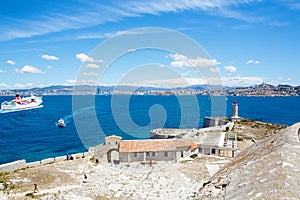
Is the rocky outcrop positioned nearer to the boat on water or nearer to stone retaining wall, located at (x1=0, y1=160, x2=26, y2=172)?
stone retaining wall, located at (x1=0, y1=160, x2=26, y2=172)

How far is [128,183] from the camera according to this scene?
24.4 m

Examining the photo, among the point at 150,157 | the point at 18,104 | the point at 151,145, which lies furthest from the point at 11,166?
the point at 18,104

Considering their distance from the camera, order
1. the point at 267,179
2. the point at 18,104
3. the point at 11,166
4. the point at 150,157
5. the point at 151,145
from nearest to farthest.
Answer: the point at 267,179, the point at 11,166, the point at 150,157, the point at 151,145, the point at 18,104

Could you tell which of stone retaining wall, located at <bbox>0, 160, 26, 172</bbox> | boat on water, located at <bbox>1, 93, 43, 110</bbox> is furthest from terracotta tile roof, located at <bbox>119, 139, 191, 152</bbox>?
boat on water, located at <bbox>1, 93, 43, 110</bbox>

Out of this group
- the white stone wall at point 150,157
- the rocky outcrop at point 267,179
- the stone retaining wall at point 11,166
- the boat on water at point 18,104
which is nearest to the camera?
the rocky outcrop at point 267,179

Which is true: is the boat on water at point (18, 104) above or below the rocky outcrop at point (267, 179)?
below

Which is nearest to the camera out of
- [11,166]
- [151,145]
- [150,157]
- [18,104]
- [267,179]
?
[267,179]

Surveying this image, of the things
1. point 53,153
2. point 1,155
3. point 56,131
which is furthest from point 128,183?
point 56,131

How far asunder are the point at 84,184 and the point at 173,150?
1148cm

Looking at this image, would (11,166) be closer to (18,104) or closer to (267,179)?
Answer: (267,179)

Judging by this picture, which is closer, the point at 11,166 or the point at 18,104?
the point at 11,166

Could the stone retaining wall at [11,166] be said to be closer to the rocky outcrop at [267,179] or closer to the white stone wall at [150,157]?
the white stone wall at [150,157]

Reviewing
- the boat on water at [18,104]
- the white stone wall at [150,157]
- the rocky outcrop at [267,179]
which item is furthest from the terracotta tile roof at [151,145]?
the boat on water at [18,104]

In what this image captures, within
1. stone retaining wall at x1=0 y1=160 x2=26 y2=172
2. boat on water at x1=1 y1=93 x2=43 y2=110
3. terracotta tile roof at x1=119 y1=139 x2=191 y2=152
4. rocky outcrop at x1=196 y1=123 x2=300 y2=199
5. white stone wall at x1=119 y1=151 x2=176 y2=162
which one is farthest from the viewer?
boat on water at x1=1 y1=93 x2=43 y2=110
